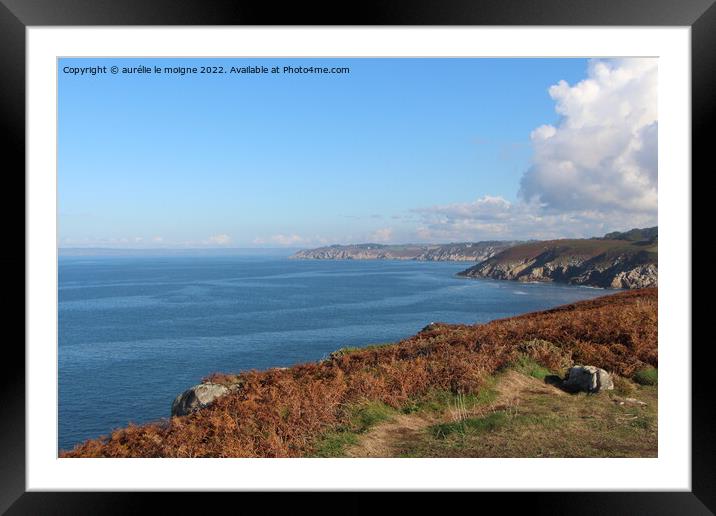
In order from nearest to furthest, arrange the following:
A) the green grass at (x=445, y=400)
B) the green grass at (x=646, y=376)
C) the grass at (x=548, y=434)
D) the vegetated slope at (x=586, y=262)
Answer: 1. the grass at (x=548, y=434)
2. the green grass at (x=445, y=400)
3. the green grass at (x=646, y=376)
4. the vegetated slope at (x=586, y=262)

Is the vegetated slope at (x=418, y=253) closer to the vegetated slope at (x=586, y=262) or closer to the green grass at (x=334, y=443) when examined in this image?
the vegetated slope at (x=586, y=262)

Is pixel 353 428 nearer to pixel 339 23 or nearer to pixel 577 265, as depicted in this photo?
pixel 339 23

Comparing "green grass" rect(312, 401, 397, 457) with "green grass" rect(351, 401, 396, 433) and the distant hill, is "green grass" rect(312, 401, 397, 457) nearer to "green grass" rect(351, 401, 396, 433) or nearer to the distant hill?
"green grass" rect(351, 401, 396, 433)

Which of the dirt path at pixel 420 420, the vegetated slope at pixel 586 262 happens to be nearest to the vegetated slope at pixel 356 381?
the dirt path at pixel 420 420

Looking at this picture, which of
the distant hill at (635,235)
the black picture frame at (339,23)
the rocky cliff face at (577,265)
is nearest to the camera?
the black picture frame at (339,23)

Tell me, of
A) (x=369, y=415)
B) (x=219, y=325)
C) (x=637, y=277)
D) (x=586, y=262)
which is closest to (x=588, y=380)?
(x=369, y=415)

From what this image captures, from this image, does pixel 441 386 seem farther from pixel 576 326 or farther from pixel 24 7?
pixel 24 7
